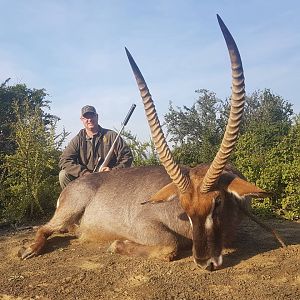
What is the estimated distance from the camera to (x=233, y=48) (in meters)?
4.02

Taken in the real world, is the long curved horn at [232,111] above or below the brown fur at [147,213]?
above

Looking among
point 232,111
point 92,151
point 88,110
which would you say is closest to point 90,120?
point 88,110

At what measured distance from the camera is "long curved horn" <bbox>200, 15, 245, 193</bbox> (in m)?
4.03

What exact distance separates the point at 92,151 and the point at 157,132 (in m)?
3.83

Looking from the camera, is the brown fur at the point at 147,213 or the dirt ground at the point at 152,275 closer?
the dirt ground at the point at 152,275

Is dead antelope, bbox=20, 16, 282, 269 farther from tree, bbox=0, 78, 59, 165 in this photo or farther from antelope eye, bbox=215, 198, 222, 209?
tree, bbox=0, 78, 59, 165

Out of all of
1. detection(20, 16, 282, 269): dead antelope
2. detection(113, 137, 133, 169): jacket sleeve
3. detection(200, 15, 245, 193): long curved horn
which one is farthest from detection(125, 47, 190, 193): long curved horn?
detection(113, 137, 133, 169): jacket sleeve

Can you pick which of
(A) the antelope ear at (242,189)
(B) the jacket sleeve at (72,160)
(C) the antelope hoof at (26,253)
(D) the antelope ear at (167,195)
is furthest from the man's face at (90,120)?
(A) the antelope ear at (242,189)

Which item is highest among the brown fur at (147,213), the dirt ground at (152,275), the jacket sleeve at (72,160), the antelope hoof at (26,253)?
the jacket sleeve at (72,160)

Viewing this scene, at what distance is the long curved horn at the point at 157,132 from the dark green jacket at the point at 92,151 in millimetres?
3432

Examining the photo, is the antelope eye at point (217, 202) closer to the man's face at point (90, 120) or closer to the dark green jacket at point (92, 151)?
the dark green jacket at point (92, 151)

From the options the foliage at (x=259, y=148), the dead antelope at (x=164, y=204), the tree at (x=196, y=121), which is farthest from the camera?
the tree at (x=196, y=121)

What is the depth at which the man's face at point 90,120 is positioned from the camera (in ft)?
28.4

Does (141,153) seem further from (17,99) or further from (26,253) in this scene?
(17,99)
